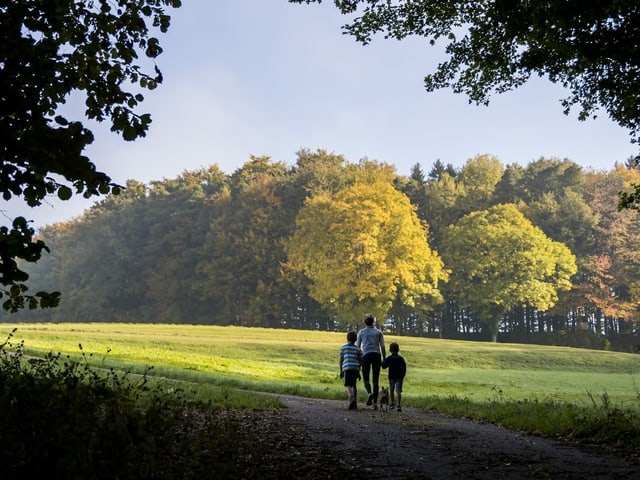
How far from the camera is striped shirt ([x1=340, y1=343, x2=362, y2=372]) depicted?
14.6 m

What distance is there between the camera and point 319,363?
35.3m

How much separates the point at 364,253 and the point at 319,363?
55.0ft

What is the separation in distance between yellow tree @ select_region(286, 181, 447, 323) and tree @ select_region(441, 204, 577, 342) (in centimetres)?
729

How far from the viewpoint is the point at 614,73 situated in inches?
486

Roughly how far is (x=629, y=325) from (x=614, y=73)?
198 ft

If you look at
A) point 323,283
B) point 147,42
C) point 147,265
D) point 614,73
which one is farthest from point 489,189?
point 147,42

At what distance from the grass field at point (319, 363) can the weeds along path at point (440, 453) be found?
259 inches

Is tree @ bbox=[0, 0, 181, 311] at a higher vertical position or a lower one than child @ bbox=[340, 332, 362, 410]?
higher

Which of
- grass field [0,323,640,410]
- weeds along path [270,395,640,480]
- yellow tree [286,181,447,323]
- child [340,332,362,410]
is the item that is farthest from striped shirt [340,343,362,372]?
yellow tree [286,181,447,323]

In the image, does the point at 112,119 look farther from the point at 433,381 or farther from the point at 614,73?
the point at 433,381

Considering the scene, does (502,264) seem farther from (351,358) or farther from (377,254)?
(351,358)

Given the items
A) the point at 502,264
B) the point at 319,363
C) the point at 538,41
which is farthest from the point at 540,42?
the point at 502,264

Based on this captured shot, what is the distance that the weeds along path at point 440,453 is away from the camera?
283 inches

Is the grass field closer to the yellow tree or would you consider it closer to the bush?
the yellow tree
